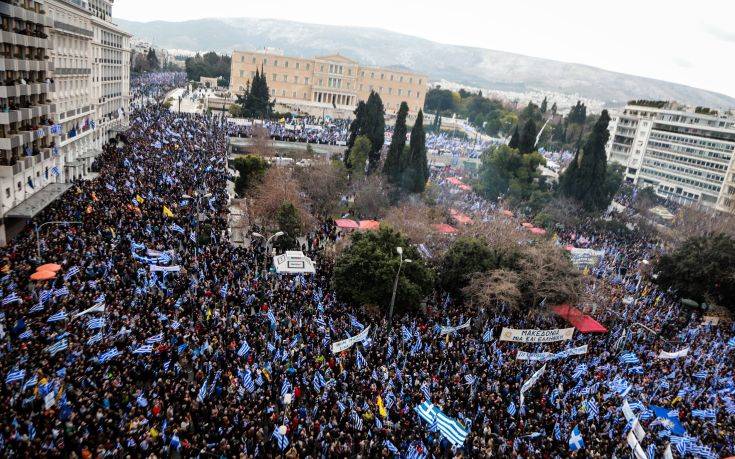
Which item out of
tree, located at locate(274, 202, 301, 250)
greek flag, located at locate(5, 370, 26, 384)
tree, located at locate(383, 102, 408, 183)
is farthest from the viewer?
tree, located at locate(383, 102, 408, 183)

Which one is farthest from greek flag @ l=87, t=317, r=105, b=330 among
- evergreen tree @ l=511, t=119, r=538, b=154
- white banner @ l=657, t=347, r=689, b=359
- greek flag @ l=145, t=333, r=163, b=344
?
evergreen tree @ l=511, t=119, r=538, b=154

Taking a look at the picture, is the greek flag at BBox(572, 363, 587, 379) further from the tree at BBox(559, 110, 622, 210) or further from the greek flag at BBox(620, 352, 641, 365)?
the tree at BBox(559, 110, 622, 210)

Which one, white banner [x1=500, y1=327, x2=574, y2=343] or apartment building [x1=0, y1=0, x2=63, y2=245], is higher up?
apartment building [x1=0, y1=0, x2=63, y2=245]

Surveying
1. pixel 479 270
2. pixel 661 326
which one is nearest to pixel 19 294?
pixel 479 270

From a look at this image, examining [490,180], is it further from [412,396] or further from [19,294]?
[19,294]

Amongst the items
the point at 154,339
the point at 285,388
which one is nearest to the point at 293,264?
the point at 154,339

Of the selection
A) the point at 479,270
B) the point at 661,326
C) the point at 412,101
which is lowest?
the point at 661,326

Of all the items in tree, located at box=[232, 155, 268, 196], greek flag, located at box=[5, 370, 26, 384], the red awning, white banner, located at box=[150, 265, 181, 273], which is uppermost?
tree, located at box=[232, 155, 268, 196]
